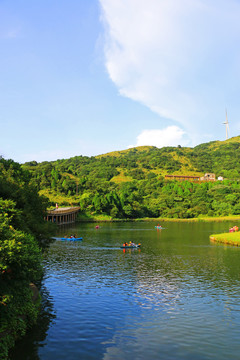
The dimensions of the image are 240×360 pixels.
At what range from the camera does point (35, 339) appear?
24797mm

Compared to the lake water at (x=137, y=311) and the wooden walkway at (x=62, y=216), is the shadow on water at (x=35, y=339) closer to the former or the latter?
the lake water at (x=137, y=311)

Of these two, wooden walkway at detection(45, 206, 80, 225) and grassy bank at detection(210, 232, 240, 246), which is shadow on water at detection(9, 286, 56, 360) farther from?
wooden walkway at detection(45, 206, 80, 225)

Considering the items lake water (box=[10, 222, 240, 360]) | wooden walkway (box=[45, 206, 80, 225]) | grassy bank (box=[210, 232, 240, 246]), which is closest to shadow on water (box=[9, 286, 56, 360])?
lake water (box=[10, 222, 240, 360])

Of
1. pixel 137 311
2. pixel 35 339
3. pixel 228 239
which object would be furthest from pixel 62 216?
pixel 35 339

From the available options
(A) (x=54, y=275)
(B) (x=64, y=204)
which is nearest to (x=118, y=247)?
(A) (x=54, y=275)

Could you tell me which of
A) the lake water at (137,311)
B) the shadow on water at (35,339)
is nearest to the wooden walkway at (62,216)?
the lake water at (137,311)

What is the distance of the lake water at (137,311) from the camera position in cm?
2348

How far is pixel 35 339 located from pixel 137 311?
11.0 meters

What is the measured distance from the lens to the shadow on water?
22.1m

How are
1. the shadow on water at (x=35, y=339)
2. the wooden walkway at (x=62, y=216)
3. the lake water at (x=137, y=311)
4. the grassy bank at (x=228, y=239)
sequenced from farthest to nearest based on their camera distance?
the wooden walkway at (x=62, y=216) < the grassy bank at (x=228, y=239) < the lake water at (x=137, y=311) < the shadow on water at (x=35, y=339)

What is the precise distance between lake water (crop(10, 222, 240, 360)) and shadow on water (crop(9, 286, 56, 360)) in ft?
0.23

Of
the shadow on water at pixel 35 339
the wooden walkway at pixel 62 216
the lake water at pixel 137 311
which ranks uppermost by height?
the wooden walkway at pixel 62 216

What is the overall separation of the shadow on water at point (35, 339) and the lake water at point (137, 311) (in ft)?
0.23

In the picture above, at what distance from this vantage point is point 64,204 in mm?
198125
